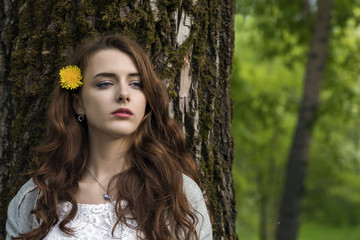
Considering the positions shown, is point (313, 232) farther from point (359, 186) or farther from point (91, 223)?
point (91, 223)

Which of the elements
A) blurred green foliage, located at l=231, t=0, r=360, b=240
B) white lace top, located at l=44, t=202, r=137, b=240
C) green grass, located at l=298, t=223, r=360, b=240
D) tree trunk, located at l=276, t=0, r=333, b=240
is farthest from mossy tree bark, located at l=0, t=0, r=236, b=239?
green grass, located at l=298, t=223, r=360, b=240

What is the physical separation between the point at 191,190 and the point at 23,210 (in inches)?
36.1

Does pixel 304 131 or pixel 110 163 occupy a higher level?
pixel 304 131

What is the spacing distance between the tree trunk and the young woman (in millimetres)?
4650

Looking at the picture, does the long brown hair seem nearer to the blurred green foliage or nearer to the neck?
the neck

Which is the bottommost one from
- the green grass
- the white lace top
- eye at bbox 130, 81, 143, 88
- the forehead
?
the green grass

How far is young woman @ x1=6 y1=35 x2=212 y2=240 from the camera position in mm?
2312

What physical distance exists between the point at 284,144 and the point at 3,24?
1226 centimetres

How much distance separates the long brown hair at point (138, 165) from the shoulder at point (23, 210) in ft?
0.20

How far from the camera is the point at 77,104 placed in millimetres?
2521

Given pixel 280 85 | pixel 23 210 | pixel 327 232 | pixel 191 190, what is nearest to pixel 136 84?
pixel 191 190

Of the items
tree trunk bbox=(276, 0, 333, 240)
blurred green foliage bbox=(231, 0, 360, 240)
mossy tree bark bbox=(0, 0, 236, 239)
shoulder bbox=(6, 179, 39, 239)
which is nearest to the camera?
shoulder bbox=(6, 179, 39, 239)

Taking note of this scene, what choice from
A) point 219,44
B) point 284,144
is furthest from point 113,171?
point 284,144

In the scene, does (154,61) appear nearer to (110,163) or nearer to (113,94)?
(113,94)
